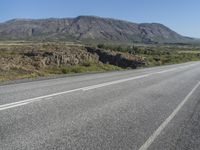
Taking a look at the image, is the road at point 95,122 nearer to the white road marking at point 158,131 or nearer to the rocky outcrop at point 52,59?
the white road marking at point 158,131

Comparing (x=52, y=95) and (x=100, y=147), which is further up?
(x=100, y=147)

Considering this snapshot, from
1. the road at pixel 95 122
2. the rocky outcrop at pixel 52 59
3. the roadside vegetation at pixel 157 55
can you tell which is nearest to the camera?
the road at pixel 95 122

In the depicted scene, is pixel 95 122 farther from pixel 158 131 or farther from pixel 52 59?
pixel 52 59

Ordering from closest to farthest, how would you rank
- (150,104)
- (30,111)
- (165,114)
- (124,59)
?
(30,111) → (165,114) → (150,104) → (124,59)

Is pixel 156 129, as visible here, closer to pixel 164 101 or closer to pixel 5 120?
pixel 5 120

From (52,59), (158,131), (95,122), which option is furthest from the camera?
(52,59)

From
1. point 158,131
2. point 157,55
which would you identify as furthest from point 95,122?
point 157,55

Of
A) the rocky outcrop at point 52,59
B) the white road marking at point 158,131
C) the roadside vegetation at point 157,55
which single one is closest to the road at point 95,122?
the white road marking at point 158,131

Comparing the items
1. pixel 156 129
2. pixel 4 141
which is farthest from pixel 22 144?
pixel 156 129

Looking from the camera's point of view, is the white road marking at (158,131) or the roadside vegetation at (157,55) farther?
the roadside vegetation at (157,55)

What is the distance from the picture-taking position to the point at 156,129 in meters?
6.90

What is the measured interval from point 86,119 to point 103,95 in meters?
4.23

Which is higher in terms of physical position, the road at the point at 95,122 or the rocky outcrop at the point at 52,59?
the road at the point at 95,122

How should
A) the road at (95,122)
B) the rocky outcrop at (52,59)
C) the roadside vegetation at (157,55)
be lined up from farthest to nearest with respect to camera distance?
the roadside vegetation at (157,55) → the rocky outcrop at (52,59) → the road at (95,122)
